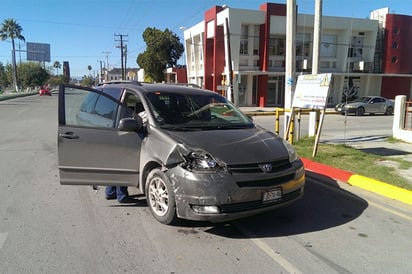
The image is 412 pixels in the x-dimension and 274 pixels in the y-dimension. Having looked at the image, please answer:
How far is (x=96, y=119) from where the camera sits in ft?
17.5

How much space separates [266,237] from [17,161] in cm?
657

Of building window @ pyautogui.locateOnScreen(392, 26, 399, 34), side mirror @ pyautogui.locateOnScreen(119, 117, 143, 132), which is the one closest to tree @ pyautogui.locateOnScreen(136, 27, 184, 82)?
building window @ pyautogui.locateOnScreen(392, 26, 399, 34)

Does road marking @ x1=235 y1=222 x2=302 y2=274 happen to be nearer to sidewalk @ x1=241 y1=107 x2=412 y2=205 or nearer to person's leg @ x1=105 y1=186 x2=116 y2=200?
person's leg @ x1=105 y1=186 x2=116 y2=200

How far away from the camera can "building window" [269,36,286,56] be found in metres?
34.5

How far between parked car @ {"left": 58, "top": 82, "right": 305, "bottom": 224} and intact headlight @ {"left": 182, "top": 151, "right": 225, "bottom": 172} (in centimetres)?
1

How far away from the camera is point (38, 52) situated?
257ft

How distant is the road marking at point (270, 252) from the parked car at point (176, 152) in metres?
0.34

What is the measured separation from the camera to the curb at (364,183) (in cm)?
583

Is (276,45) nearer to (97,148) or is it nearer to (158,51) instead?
(158,51)

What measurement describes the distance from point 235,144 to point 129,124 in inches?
55.2

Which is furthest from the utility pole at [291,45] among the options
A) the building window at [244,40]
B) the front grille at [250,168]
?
the building window at [244,40]

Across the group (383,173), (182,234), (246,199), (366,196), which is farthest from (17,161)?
(383,173)

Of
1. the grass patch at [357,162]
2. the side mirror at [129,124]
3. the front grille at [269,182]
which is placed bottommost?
the grass patch at [357,162]

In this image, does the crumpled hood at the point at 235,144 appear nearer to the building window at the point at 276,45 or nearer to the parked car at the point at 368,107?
the parked car at the point at 368,107
